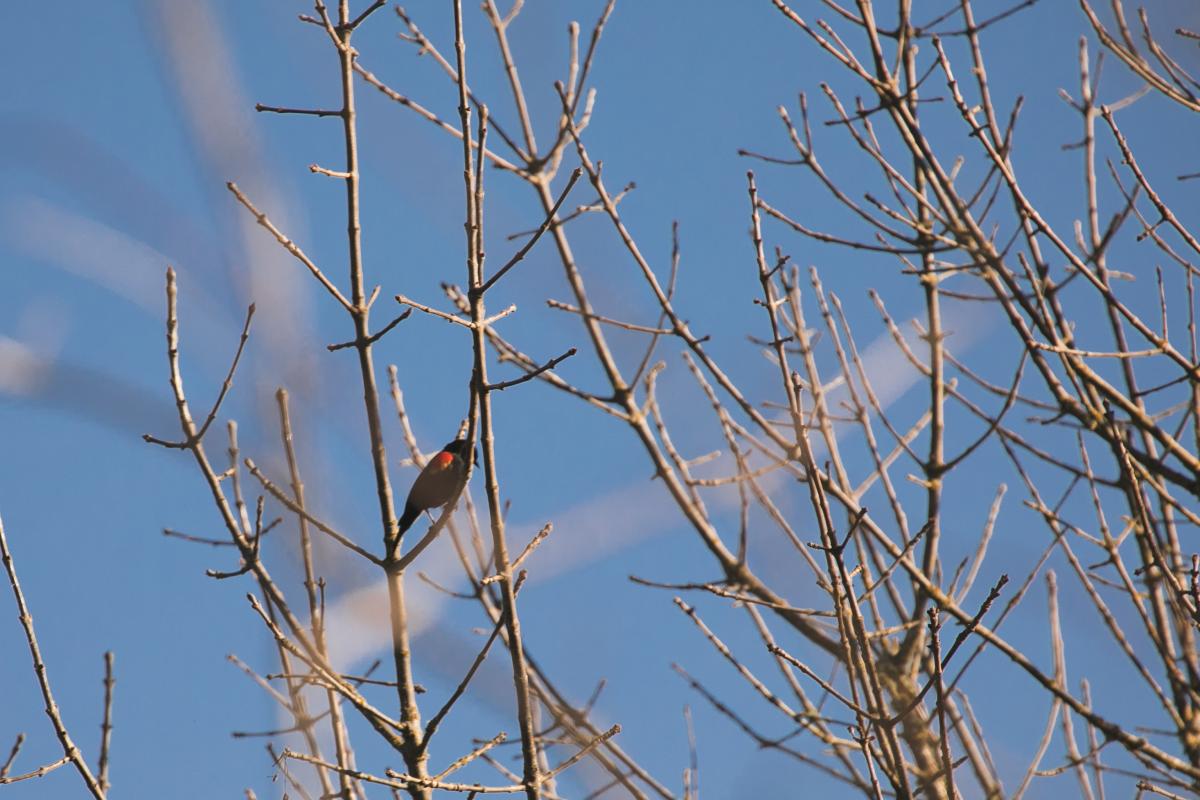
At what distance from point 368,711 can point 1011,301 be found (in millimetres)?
2428

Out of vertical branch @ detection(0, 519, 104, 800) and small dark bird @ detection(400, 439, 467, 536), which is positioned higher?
small dark bird @ detection(400, 439, 467, 536)

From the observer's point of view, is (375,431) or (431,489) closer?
(375,431)

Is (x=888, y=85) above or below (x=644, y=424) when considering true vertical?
above

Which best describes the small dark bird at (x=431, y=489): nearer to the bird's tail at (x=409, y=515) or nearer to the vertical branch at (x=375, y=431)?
the bird's tail at (x=409, y=515)

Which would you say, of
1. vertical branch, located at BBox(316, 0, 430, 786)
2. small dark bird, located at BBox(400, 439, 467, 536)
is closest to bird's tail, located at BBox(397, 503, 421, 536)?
small dark bird, located at BBox(400, 439, 467, 536)

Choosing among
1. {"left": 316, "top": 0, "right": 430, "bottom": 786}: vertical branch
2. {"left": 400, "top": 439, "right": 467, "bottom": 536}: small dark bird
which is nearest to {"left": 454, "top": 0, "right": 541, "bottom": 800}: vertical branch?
{"left": 316, "top": 0, "right": 430, "bottom": 786}: vertical branch

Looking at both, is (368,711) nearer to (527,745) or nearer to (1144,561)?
(527,745)

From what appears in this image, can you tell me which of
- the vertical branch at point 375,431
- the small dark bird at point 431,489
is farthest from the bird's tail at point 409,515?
the vertical branch at point 375,431

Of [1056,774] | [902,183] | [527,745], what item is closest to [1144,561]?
[1056,774]

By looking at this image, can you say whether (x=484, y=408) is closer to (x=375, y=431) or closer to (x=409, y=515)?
(x=375, y=431)

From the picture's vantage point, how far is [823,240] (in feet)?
13.4

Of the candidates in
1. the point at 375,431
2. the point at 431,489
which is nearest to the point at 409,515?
the point at 431,489

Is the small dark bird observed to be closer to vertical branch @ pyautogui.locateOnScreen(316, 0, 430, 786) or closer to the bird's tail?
the bird's tail

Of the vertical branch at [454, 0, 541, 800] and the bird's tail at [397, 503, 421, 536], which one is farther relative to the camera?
the bird's tail at [397, 503, 421, 536]
